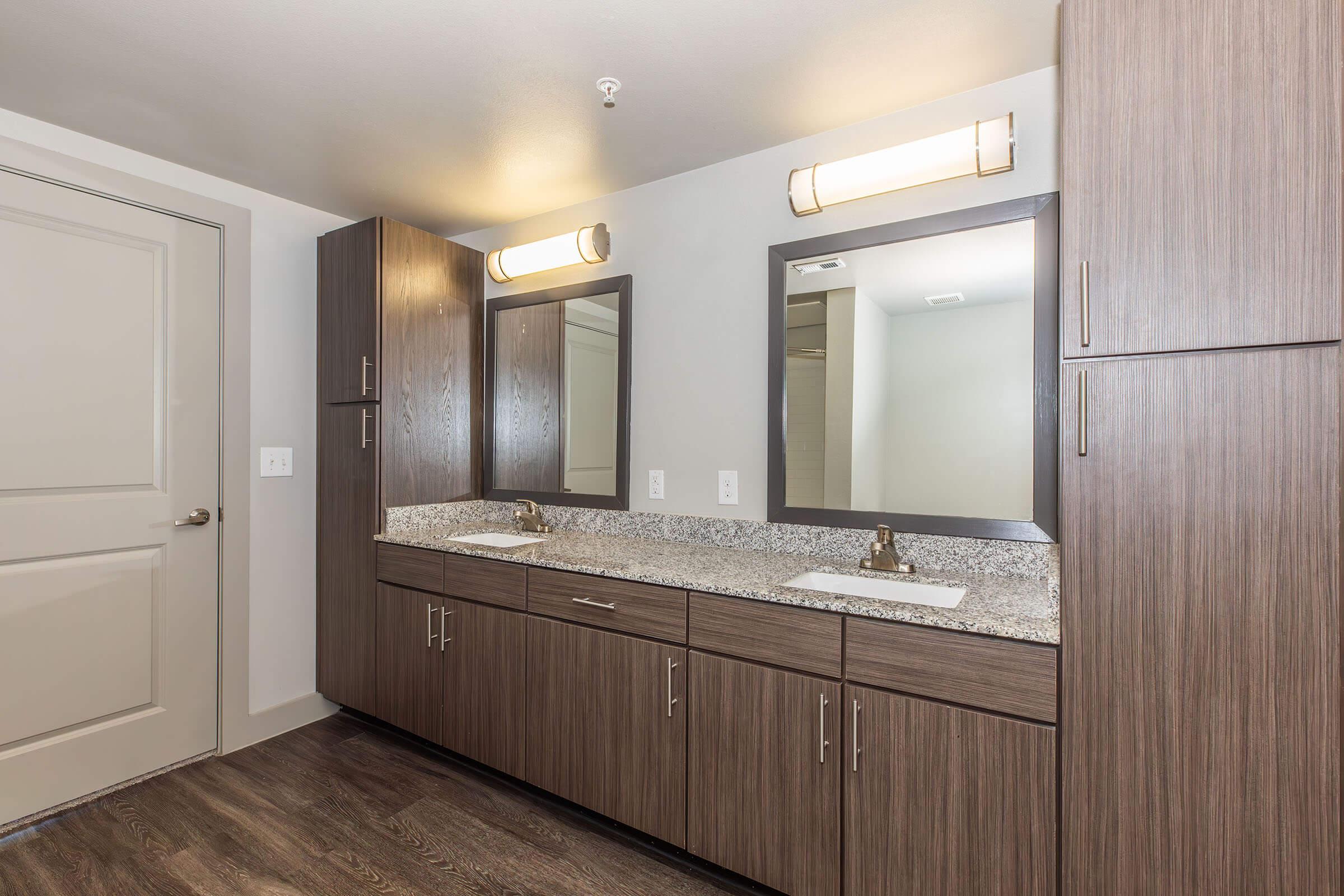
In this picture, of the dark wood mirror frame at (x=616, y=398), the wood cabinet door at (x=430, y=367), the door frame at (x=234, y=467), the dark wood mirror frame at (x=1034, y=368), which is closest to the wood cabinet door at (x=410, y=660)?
the wood cabinet door at (x=430, y=367)

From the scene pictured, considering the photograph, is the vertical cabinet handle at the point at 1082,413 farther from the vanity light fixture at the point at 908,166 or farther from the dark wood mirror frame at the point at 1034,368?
the vanity light fixture at the point at 908,166

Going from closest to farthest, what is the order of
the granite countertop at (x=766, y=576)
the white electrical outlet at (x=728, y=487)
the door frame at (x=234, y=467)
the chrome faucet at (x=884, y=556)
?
the granite countertop at (x=766, y=576), the chrome faucet at (x=884, y=556), the white electrical outlet at (x=728, y=487), the door frame at (x=234, y=467)

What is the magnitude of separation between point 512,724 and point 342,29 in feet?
6.90

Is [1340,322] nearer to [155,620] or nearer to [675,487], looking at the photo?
[675,487]

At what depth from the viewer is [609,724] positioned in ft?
6.32

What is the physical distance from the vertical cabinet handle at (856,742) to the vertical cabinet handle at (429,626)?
1581mm

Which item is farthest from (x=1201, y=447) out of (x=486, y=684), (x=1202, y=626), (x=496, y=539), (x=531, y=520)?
(x=496, y=539)

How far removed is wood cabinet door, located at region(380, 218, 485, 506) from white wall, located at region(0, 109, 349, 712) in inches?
19.4

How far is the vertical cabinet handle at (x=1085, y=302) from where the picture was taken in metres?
1.28

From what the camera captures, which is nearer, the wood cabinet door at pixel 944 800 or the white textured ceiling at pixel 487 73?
the wood cabinet door at pixel 944 800

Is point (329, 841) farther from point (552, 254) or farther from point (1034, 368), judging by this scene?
point (1034, 368)

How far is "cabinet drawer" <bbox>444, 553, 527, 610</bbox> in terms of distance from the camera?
2146 mm

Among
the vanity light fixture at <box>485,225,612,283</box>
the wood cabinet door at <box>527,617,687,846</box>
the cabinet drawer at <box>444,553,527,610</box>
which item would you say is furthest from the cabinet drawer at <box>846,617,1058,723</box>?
the vanity light fixture at <box>485,225,612,283</box>

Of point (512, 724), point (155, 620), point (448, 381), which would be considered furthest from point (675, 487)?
point (155, 620)
